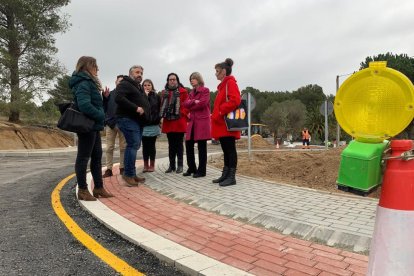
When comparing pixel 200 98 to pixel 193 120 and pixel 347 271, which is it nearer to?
pixel 193 120

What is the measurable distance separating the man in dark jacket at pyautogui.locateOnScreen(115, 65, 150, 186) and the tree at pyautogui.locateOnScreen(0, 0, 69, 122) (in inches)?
619

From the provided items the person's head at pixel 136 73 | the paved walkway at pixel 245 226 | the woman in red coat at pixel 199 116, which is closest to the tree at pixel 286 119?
the woman in red coat at pixel 199 116

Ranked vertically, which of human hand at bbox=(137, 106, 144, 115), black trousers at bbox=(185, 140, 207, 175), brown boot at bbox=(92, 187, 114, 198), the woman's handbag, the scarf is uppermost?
the scarf

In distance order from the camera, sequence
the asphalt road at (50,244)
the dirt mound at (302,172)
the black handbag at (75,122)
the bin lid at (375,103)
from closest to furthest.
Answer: the bin lid at (375,103) < the asphalt road at (50,244) < the black handbag at (75,122) < the dirt mound at (302,172)

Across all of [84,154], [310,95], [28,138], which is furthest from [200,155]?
[310,95]

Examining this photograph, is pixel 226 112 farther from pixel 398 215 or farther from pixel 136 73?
pixel 398 215

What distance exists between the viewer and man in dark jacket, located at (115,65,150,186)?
593 centimetres

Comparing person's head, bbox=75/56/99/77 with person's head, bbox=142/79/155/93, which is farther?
person's head, bbox=142/79/155/93

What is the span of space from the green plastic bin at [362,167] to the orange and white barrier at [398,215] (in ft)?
0.20

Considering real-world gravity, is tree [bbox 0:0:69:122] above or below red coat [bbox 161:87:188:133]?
above

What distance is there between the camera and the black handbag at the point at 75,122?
4.87 metres

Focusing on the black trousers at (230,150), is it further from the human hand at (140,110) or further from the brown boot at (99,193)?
the brown boot at (99,193)

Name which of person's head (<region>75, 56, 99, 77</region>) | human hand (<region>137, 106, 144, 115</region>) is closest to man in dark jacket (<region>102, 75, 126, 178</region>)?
human hand (<region>137, 106, 144, 115</region>)

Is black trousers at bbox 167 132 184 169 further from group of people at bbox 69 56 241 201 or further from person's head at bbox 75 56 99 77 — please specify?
person's head at bbox 75 56 99 77
